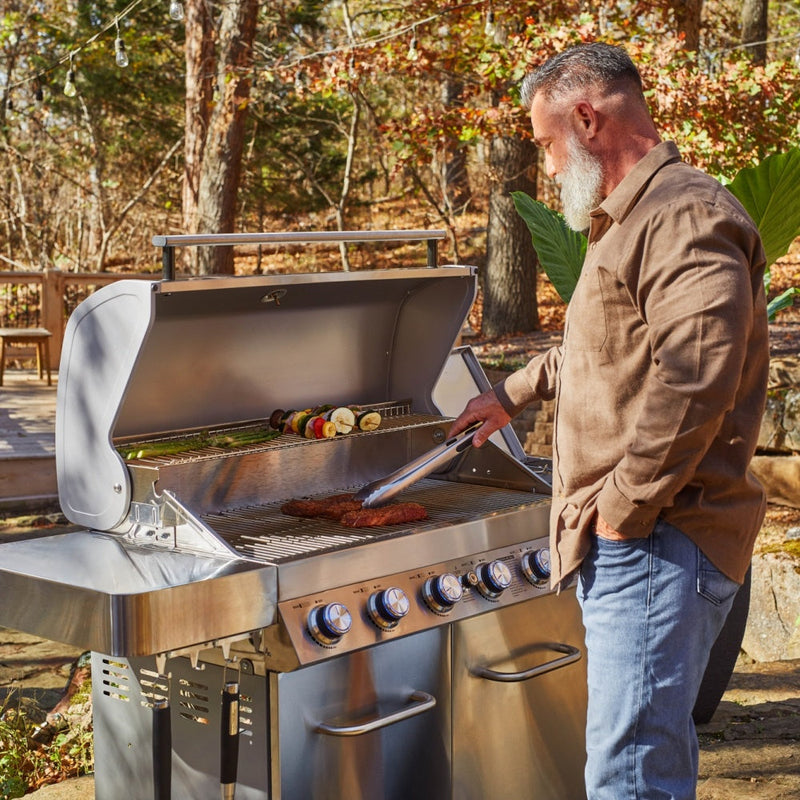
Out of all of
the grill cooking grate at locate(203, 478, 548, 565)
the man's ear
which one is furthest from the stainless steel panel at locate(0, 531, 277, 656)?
the man's ear

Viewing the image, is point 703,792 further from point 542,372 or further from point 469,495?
point 542,372

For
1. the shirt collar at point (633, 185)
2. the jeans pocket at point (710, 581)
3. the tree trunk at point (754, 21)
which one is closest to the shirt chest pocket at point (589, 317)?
the shirt collar at point (633, 185)

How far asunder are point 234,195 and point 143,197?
723 centimetres

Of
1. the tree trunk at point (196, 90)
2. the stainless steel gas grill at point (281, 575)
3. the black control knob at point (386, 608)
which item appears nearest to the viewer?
the stainless steel gas grill at point (281, 575)

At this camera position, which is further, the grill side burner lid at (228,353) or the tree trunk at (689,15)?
the tree trunk at (689,15)


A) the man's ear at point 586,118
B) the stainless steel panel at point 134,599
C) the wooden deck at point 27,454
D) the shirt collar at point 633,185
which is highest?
the man's ear at point 586,118

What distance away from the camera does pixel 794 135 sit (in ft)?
25.9

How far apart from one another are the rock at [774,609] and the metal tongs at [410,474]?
3231 mm

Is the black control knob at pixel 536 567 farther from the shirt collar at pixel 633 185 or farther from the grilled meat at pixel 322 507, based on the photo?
the shirt collar at pixel 633 185

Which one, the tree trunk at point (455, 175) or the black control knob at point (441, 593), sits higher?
the tree trunk at point (455, 175)

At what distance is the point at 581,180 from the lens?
7.44ft

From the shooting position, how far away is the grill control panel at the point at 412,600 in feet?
7.44

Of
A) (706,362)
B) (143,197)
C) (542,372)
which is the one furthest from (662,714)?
(143,197)

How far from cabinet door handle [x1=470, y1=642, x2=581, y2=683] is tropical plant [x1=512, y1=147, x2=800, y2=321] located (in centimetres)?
165
